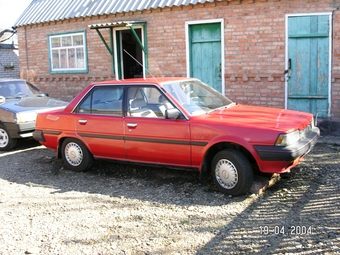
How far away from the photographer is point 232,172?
16.7 ft

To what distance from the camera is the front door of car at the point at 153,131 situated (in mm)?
5395

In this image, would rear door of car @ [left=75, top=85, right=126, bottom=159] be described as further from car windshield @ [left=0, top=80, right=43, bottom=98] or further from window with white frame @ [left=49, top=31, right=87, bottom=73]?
window with white frame @ [left=49, top=31, right=87, bottom=73]

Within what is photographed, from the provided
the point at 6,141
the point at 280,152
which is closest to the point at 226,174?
the point at 280,152

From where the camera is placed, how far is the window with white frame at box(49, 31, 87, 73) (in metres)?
12.7

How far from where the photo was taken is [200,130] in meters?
5.21

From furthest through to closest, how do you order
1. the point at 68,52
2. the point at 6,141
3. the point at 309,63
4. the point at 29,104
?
1. the point at 68,52
2. the point at 309,63
3. the point at 29,104
4. the point at 6,141

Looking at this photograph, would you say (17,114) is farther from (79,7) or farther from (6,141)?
(79,7)

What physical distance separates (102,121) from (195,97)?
1.45 m

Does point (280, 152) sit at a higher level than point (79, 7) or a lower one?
lower

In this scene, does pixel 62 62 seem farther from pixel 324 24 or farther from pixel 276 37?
pixel 324 24

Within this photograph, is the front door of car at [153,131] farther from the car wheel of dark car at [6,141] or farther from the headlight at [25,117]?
the car wheel of dark car at [6,141]

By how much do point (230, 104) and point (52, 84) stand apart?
9.01m

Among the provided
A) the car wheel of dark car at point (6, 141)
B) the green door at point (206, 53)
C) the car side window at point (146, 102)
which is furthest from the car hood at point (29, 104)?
the green door at point (206, 53)

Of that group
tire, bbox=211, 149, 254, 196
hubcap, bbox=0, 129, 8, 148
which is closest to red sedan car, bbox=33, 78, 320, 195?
tire, bbox=211, 149, 254, 196
